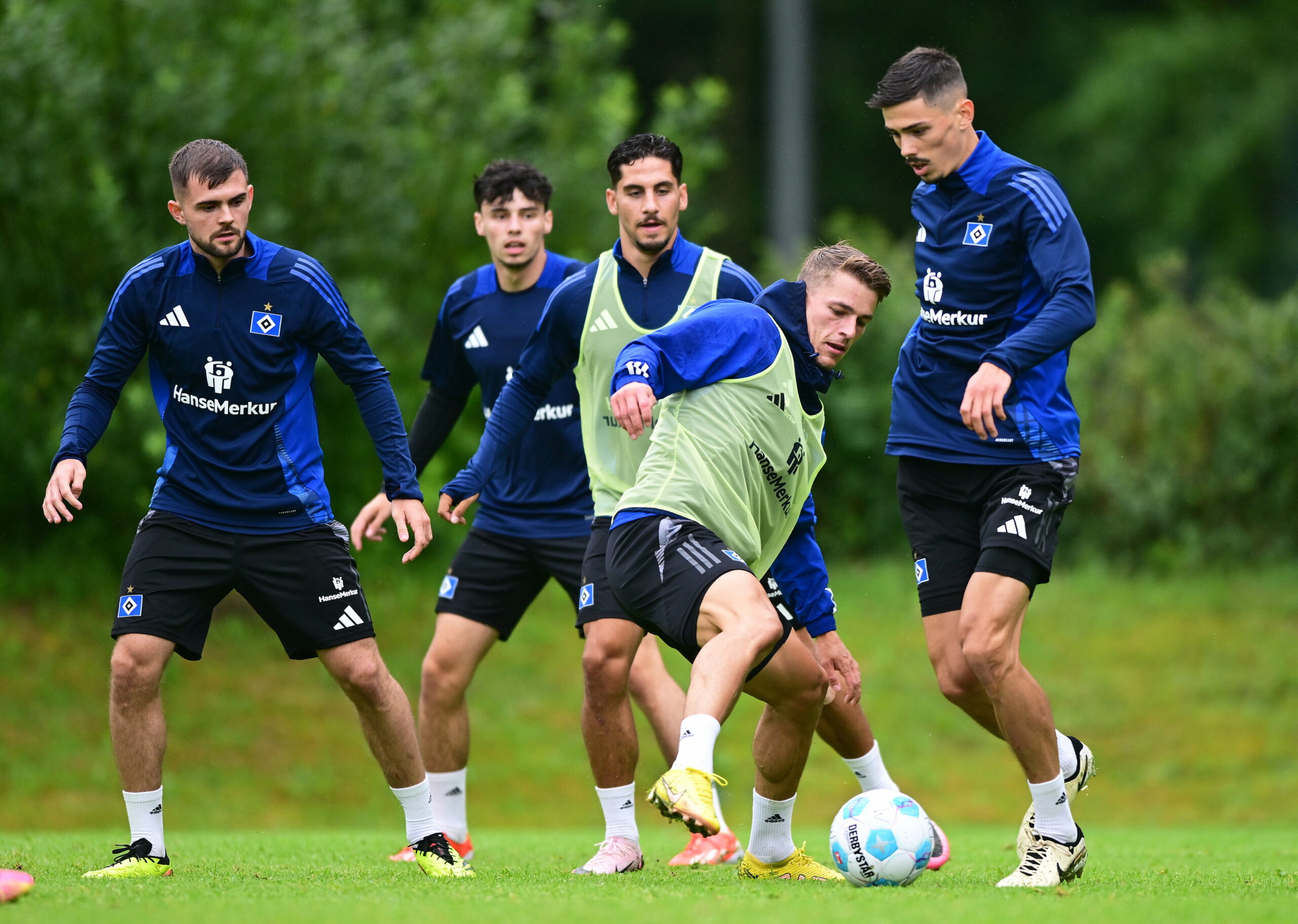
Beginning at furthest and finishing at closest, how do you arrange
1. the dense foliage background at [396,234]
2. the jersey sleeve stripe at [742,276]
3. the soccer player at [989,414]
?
the dense foliage background at [396,234], the jersey sleeve stripe at [742,276], the soccer player at [989,414]

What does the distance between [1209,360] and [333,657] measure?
10.7 meters

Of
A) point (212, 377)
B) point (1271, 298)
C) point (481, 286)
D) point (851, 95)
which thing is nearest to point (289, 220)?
point (481, 286)

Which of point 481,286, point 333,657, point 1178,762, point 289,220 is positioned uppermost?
point 289,220

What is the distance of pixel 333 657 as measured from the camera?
19.3ft

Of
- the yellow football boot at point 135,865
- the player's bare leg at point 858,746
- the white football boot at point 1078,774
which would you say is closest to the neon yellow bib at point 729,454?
the player's bare leg at point 858,746

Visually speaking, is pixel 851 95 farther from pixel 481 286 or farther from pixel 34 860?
pixel 34 860

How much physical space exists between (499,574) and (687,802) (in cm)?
312

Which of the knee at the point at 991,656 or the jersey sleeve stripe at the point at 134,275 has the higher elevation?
the jersey sleeve stripe at the point at 134,275

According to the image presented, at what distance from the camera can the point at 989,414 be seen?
527 cm

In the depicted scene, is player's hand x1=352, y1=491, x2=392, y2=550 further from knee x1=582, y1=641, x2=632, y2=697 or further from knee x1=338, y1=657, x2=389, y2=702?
knee x1=582, y1=641, x2=632, y2=697

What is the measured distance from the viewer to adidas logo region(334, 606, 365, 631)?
19.3 ft

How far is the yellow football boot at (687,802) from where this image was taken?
453 centimetres

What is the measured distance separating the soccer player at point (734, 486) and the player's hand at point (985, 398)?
54 centimetres

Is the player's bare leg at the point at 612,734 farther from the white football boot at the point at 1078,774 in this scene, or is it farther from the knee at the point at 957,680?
the white football boot at the point at 1078,774
